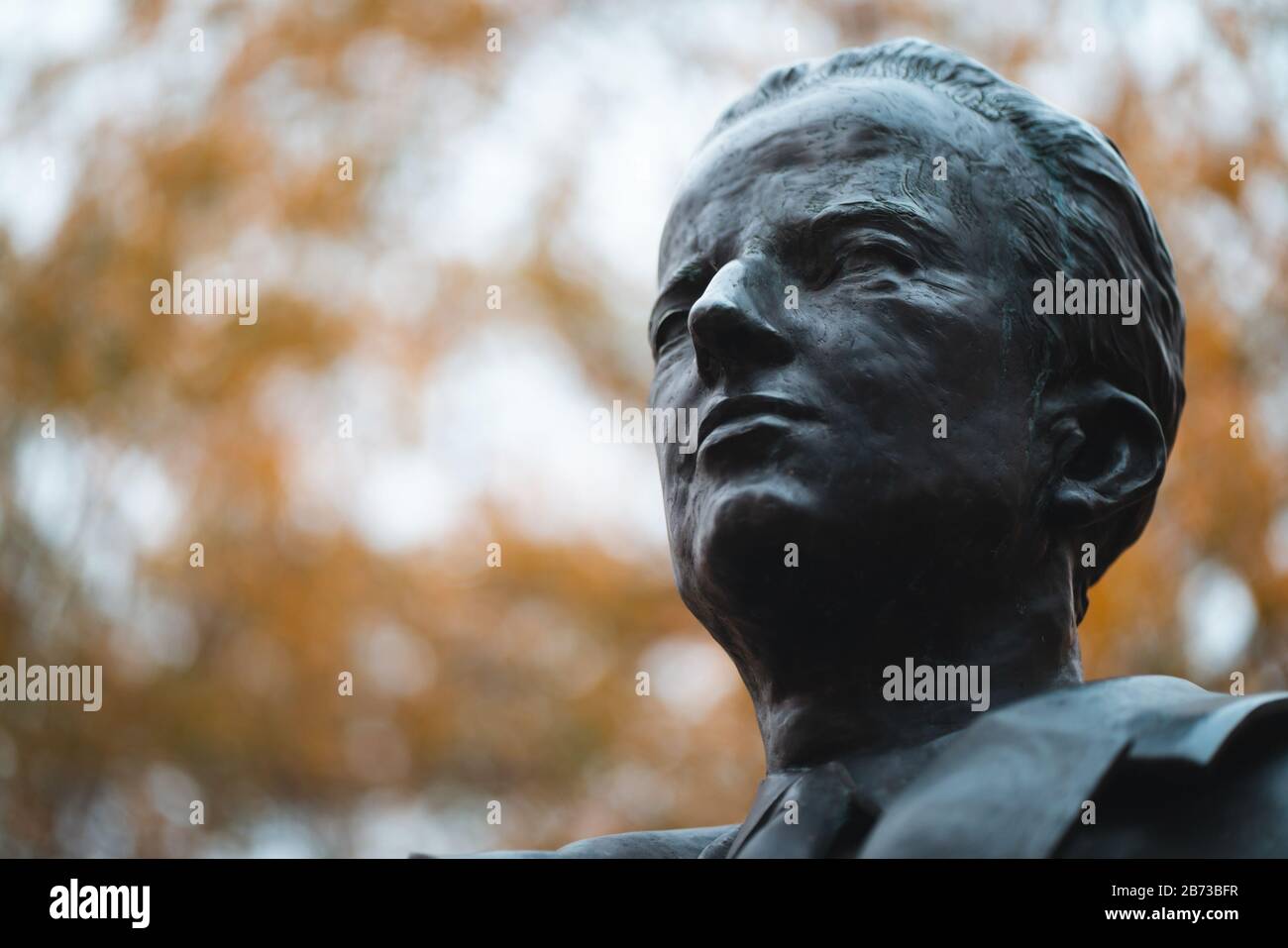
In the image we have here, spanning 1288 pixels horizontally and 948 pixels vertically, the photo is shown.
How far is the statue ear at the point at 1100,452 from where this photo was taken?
103 inches

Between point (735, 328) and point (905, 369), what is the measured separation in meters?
0.25

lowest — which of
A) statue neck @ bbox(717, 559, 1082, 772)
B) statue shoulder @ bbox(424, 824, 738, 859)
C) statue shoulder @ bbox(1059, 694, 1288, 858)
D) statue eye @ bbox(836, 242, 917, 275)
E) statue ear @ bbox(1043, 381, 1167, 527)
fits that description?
statue shoulder @ bbox(424, 824, 738, 859)

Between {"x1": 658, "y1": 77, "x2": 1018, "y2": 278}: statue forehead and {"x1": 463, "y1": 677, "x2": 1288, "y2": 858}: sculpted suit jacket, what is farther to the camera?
{"x1": 658, "y1": 77, "x2": 1018, "y2": 278}: statue forehead

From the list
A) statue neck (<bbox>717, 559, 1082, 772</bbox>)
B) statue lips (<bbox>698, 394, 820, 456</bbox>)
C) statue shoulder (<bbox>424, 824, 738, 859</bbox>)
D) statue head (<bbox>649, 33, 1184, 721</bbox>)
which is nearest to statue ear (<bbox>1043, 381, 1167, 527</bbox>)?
statue head (<bbox>649, 33, 1184, 721</bbox>)

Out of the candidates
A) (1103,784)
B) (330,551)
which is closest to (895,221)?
(1103,784)

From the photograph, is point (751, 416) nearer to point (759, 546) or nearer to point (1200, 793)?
point (759, 546)

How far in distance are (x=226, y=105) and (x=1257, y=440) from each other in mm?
5010

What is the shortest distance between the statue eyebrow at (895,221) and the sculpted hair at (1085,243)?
0.13 m

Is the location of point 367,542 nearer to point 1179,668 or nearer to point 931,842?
point 1179,668

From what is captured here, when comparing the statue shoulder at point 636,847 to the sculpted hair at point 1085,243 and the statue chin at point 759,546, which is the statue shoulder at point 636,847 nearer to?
the statue chin at point 759,546

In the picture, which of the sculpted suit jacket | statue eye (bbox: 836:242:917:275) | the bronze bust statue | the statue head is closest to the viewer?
the sculpted suit jacket

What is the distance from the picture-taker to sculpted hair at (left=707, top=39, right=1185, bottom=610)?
8.71ft

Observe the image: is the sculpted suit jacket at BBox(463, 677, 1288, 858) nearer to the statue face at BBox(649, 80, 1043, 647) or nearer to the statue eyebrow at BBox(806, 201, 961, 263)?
the statue face at BBox(649, 80, 1043, 647)

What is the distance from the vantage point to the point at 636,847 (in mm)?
2713
